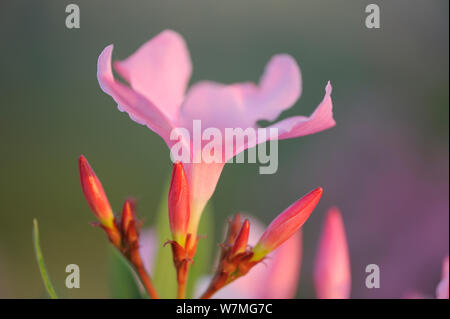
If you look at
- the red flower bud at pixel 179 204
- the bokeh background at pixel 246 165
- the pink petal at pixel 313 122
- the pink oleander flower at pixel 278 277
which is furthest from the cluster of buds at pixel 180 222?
the bokeh background at pixel 246 165

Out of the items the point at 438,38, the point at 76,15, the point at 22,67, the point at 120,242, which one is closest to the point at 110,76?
the point at 120,242

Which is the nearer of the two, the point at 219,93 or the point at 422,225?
the point at 219,93

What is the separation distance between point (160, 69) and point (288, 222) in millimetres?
288

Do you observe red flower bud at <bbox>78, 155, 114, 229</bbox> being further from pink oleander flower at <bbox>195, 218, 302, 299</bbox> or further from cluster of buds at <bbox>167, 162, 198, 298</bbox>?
pink oleander flower at <bbox>195, 218, 302, 299</bbox>

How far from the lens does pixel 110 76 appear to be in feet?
1.69

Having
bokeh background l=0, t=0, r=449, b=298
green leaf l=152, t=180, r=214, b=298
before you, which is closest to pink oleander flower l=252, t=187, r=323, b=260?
green leaf l=152, t=180, r=214, b=298

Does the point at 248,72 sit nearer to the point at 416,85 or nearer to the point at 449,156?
the point at 416,85

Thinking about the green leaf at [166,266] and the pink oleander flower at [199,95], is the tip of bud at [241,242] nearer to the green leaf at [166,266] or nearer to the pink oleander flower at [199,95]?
the pink oleander flower at [199,95]

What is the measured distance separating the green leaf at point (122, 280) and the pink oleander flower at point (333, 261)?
0.83 feet

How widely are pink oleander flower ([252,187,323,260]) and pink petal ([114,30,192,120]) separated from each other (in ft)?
0.64

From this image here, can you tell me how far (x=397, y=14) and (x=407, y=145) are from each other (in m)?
0.73

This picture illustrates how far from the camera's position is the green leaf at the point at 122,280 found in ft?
2.34

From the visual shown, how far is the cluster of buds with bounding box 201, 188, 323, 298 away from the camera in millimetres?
554

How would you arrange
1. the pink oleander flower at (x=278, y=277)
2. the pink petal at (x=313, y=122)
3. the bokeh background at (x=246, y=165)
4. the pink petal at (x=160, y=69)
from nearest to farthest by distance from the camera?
the pink petal at (x=313, y=122) < the pink petal at (x=160, y=69) < the pink oleander flower at (x=278, y=277) < the bokeh background at (x=246, y=165)
